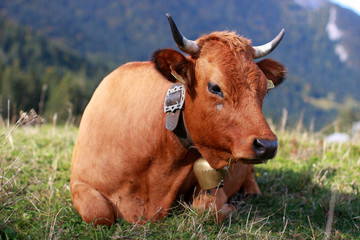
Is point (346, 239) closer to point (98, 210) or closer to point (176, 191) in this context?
point (176, 191)

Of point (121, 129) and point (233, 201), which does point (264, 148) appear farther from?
point (233, 201)

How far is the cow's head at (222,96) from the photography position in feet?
10.2

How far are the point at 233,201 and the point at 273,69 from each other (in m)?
1.90

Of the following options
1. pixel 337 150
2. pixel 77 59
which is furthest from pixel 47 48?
pixel 337 150

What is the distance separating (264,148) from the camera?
2961 mm

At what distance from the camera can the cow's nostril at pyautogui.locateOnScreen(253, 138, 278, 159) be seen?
9.70 ft

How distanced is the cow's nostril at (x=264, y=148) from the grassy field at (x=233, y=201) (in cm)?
90

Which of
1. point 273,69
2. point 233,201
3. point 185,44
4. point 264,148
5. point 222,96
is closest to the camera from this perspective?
point 264,148

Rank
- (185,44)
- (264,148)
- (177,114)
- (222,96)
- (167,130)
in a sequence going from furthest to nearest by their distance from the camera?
1. (167,130)
2. (177,114)
3. (185,44)
4. (222,96)
5. (264,148)

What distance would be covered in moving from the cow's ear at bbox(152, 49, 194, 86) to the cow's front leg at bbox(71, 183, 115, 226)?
1551 mm

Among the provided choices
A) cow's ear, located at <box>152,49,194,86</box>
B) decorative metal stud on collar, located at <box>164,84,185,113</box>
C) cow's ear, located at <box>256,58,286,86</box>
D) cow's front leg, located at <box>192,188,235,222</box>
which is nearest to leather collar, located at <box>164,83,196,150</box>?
decorative metal stud on collar, located at <box>164,84,185,113</box>

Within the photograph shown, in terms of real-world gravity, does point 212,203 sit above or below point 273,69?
below

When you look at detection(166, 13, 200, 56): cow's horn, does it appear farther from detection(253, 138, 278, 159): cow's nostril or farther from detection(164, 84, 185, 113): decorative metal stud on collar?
detection(253, 138, 278, 159): cow's nostril

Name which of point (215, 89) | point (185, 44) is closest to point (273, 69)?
point (215, 89)
